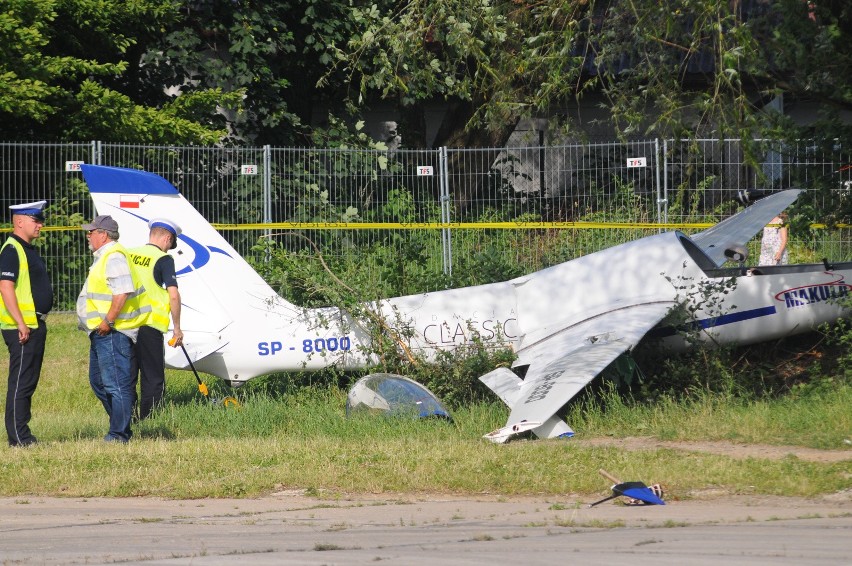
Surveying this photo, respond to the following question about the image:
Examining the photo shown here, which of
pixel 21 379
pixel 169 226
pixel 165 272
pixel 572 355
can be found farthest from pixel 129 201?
pixel 572 355

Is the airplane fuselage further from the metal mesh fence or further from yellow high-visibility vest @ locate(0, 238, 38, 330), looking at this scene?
the metal mesh fence

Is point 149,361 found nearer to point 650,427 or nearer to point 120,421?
point 120,421

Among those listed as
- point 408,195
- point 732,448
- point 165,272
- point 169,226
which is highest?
point 408,195

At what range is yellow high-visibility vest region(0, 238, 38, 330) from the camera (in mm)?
8945

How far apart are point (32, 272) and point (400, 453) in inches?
139

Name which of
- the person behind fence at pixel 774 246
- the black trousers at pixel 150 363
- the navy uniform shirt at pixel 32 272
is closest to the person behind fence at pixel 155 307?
the black trousers at pixel 150 363

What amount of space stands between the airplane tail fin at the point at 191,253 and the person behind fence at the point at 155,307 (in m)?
0.82

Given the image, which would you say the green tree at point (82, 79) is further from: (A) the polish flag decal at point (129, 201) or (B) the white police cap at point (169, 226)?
(B) the white police cap at point (169, 226)

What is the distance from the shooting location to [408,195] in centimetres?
1642

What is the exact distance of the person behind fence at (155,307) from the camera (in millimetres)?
9805

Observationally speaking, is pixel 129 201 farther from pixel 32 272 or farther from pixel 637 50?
pixel 637 50

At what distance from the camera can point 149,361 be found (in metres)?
9.84

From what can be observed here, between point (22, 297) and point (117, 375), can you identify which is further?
point (22, 297)

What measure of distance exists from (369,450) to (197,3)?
41.9 ft
